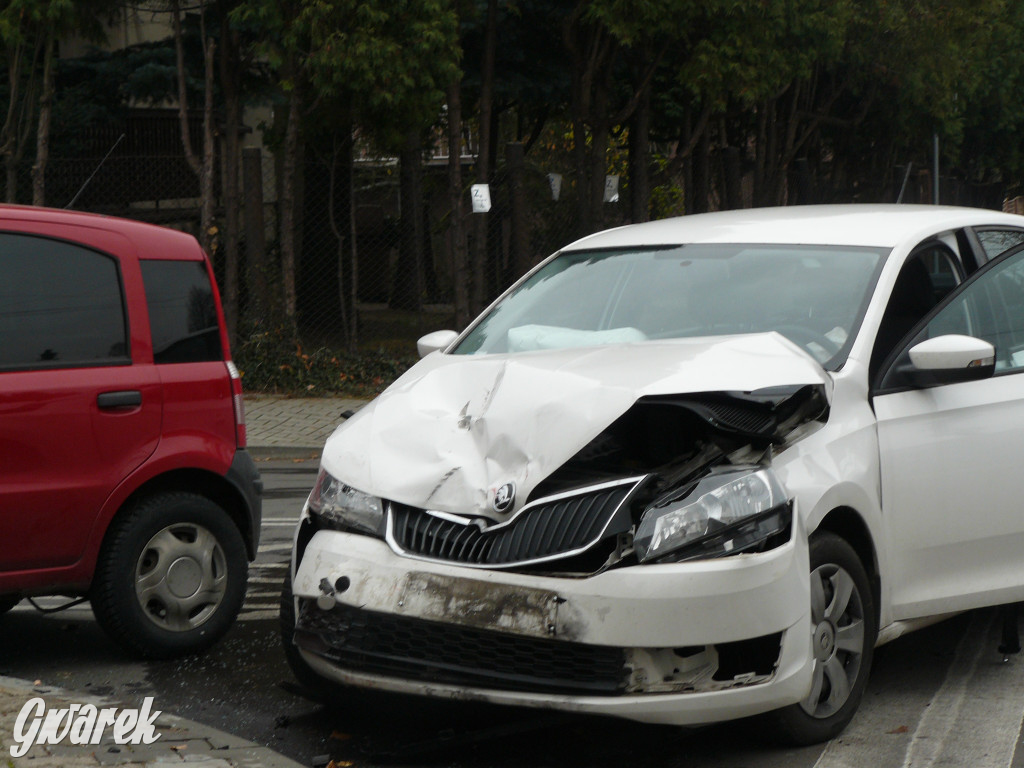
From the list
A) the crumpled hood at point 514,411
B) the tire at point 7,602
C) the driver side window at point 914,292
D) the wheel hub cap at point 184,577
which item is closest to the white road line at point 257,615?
the wheel hub cap at point 184,577

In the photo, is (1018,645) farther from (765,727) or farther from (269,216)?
(269,216)

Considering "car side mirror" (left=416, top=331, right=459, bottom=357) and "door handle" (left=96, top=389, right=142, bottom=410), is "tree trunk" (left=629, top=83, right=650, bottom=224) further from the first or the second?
"door handle" (left=96, top=389, right=142, bottom=410)

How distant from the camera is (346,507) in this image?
465cm

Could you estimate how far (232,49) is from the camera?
16844 mm

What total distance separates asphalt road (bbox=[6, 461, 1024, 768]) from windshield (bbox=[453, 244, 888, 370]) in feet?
4.23

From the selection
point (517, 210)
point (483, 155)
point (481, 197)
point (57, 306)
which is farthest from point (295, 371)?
point (57, 306)

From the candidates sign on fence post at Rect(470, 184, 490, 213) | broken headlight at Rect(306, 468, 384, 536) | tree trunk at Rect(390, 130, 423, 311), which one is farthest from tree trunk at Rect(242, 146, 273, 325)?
broken headlight at Rect(306, 468, 384, 536)

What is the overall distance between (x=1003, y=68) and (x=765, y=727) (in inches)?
1206

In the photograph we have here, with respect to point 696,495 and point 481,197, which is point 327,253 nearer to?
point 481,197

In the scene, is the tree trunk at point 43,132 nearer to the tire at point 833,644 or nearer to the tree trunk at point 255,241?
the tree trunk at point 255,241

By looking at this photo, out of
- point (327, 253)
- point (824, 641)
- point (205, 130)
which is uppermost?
point (205, 130)

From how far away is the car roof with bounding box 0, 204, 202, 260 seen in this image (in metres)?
5.67

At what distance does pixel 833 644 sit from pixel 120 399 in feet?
9.24

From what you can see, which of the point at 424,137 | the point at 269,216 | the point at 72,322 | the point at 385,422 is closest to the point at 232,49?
the point at 269,216
